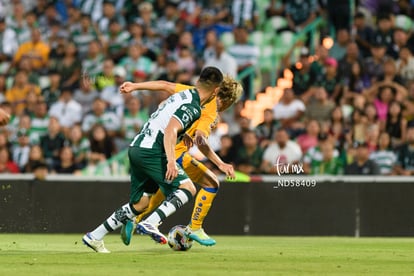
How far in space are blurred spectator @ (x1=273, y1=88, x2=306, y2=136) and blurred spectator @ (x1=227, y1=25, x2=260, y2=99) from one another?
1.17m

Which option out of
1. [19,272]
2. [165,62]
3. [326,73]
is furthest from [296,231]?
[19,272]

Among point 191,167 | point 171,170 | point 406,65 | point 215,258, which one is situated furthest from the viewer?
point 406,65

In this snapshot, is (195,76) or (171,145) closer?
(171,145)

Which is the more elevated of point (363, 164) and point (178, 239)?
point (363, 164)

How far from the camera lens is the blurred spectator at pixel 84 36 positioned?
76.7ft

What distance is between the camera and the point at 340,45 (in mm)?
21719

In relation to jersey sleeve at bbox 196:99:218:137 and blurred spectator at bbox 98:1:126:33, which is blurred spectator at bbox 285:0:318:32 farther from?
jersey sleeve at bbox 196:99:218:137

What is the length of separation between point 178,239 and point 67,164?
7.07 meters

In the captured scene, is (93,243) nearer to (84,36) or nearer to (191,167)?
(191,167)

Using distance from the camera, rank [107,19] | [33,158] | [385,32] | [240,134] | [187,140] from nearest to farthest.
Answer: [187,140], [240,134], [33,158], [385,32], [107,19]

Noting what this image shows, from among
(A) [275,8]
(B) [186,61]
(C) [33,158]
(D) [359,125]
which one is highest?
(A) [275,8]

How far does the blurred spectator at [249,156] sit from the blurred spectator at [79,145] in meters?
2.80

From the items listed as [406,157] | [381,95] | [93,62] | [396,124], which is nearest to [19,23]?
[93,62]

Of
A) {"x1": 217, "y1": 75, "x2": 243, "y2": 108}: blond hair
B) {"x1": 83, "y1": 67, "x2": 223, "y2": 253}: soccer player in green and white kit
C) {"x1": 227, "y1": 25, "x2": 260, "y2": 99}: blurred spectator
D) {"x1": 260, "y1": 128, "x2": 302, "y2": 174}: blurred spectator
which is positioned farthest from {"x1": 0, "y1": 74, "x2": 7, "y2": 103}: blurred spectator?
{"x1": 83, "y1": 67, "x2": 223, "y2": 253}: soccer player in green and white kit
